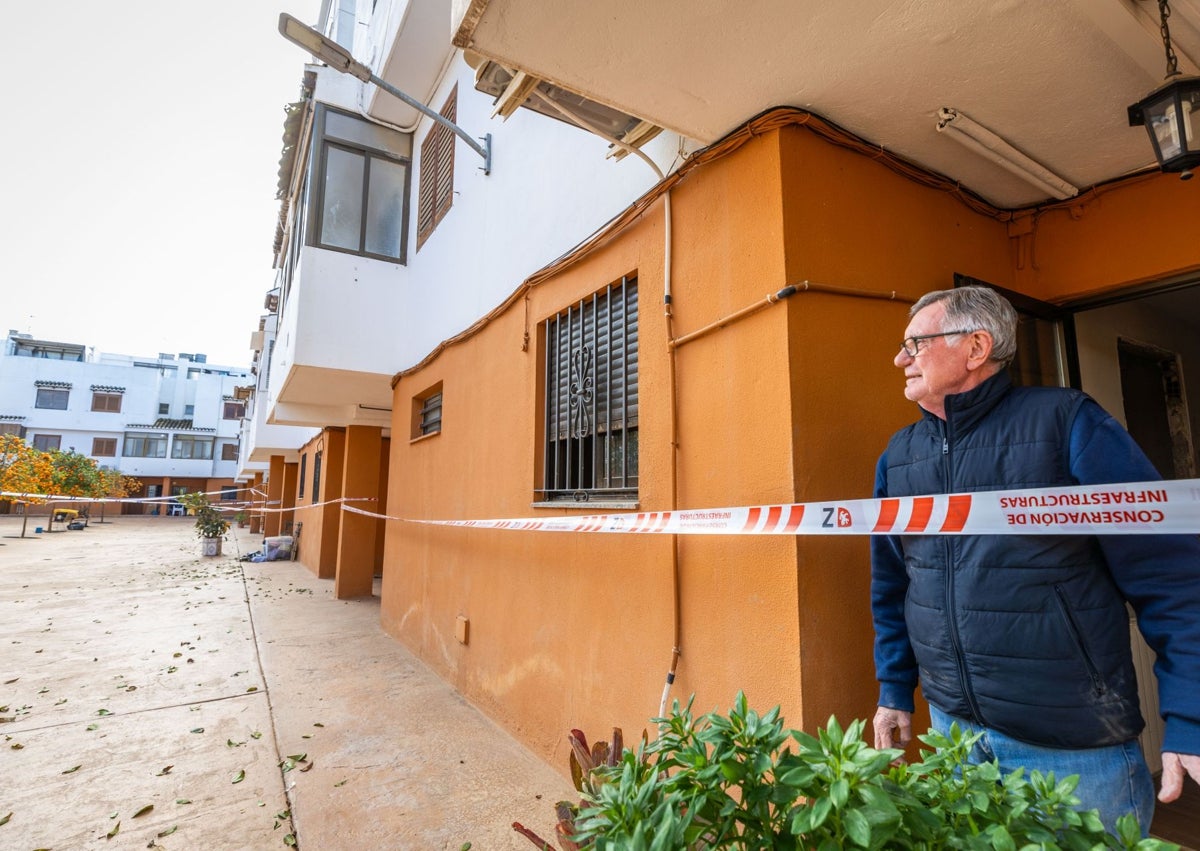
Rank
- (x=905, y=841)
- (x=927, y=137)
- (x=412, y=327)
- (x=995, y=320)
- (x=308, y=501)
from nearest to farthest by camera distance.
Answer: (x=905, y=841) → (x=995, y=320) → (x=927, y=137) → (x=412, y=327) → (x=308, y=501)

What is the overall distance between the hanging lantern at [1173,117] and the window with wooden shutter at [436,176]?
5.38 metres

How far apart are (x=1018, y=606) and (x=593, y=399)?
2326mm

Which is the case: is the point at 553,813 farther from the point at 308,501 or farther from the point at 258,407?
the point at 258,407

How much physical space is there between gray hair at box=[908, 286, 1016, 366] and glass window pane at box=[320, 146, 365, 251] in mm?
6618

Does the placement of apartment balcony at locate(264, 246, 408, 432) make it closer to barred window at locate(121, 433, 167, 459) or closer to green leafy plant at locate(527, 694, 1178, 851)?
green leafy plant at locate(527, 694, 1178, 851)

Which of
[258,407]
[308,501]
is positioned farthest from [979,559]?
[258,407]

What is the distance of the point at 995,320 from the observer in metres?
1.65

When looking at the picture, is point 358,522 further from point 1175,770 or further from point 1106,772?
point 1175,770

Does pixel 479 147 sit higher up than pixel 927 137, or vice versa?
pixel 479 147

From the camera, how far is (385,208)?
7.25 metres

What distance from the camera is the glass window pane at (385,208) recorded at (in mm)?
7070

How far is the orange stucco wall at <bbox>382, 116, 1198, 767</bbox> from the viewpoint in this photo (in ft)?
6.98

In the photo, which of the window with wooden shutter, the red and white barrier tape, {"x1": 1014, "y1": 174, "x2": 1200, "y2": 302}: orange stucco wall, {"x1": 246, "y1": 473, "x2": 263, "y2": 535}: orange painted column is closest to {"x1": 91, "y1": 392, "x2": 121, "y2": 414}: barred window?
{"x1": 246, "y1": 473, "x2": 263, "y2": 535}: orange painted column

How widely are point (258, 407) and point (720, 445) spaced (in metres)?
15.9
